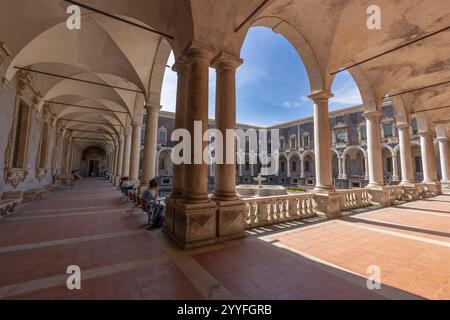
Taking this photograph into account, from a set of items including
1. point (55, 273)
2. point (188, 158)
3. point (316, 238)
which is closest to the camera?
point (55, 273)

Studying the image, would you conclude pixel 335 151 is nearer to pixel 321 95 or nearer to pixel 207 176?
pixel 321 95

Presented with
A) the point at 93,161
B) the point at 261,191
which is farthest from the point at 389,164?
the point at 93,161

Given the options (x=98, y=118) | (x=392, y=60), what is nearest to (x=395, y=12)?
(x=392, y=60)

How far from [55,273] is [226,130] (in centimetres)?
408

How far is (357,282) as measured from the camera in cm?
288

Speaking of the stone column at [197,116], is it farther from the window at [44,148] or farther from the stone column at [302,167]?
the stone column at [302,167]

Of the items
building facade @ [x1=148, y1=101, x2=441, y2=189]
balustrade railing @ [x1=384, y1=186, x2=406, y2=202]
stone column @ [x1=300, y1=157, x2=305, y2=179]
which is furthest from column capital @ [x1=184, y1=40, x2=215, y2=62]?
stone column @ [x1=300, y1=157, x2=305, y2=179]

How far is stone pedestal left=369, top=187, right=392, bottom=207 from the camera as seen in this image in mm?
9594

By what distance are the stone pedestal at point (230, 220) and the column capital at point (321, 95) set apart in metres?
5.63

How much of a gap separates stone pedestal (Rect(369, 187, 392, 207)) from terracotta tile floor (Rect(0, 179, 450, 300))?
387 centimetres

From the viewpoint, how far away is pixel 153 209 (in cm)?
594

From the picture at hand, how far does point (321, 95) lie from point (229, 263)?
280 inches

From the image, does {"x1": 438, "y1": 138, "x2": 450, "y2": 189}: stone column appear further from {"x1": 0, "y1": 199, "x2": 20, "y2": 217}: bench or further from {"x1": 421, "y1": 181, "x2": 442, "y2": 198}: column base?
{"x1": 0, "y1": 199, "x2": 20, "y2": 217}: bench
